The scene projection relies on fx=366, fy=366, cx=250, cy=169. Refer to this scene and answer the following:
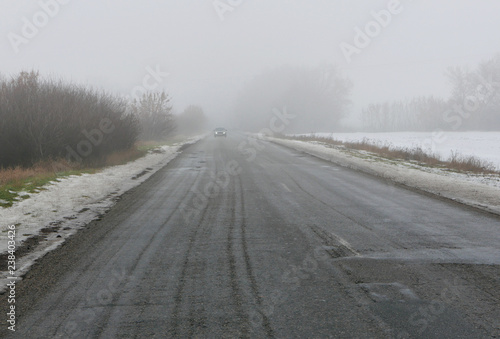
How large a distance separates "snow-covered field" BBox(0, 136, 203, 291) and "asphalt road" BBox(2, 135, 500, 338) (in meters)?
0.36

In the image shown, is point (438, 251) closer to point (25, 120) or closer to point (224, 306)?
point (224, 306)

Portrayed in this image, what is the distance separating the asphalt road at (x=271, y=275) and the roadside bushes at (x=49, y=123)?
352 inches

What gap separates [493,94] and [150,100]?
67.1 metres

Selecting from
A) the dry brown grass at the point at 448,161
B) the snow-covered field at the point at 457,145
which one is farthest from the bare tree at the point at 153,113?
the dry brown grass at the point at 448,161

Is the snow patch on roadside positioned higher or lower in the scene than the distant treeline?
lower

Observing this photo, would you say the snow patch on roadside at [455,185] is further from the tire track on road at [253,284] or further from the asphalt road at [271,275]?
the tire track on road at [253,284]

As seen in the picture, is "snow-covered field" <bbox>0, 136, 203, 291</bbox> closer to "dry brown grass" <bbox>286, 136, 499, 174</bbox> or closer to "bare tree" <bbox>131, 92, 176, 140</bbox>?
"dry brown grass" <bbox>286, 136, 499, 174</bbox>

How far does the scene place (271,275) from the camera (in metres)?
4.32

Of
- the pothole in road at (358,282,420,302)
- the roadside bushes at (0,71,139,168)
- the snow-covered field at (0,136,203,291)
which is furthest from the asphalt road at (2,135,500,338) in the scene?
the roadside bushes at (0,71,139,168)

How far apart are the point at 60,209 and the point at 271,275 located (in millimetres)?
5921

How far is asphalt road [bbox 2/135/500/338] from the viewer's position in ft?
10.5

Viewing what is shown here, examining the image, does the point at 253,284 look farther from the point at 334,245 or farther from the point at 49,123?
the point at 49,123

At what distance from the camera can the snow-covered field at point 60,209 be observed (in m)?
5.84

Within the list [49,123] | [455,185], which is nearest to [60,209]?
[49,123]
